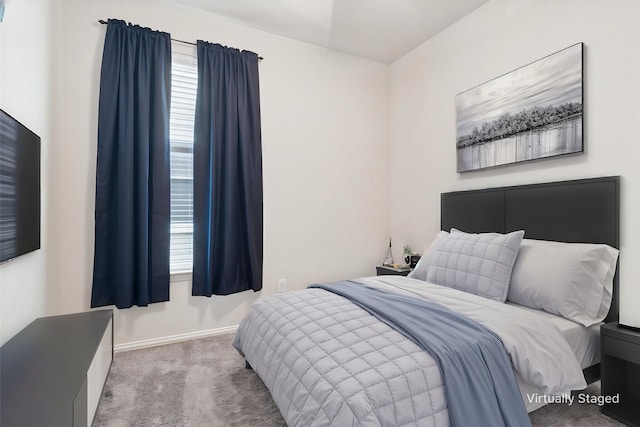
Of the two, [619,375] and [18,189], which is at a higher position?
[18,189]

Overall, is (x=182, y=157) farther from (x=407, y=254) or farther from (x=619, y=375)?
(x=619, y=375)

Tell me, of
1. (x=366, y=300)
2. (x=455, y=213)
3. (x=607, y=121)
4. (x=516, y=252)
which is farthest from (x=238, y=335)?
(x=607, y=121)

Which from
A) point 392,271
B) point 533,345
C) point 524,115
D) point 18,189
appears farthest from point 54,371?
point 524,115

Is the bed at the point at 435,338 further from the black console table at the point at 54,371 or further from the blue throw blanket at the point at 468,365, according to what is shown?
the black console table at the point at 54,371

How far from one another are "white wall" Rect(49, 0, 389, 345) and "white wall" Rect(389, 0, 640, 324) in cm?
37

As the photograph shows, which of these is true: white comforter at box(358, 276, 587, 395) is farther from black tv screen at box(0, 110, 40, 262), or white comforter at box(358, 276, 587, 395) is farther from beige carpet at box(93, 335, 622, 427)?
black tv screen at box(0, 110, 40, 262)

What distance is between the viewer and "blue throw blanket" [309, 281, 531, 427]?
1.27 metres

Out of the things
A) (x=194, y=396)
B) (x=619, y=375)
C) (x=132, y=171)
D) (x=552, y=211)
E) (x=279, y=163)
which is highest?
(x=279, y=163)

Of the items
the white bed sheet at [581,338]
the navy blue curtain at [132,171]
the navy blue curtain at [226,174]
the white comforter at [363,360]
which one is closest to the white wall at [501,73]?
the white bed sheet at [581,338]

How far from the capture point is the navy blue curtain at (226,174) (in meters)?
2.94

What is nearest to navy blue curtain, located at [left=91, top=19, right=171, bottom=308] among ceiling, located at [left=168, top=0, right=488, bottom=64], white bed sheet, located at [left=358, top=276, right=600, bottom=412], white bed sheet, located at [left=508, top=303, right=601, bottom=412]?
ceiling, located at [left=168, top=0, right=488, bottom=64]

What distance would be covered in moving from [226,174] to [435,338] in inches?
88.2

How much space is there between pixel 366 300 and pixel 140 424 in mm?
1363

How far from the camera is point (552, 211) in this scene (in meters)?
2.32
